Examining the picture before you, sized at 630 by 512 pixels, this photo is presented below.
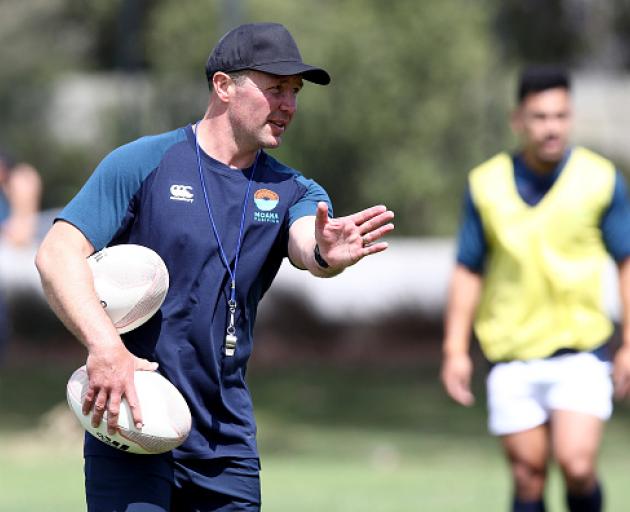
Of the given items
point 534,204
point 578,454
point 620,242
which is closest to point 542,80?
point 534,204

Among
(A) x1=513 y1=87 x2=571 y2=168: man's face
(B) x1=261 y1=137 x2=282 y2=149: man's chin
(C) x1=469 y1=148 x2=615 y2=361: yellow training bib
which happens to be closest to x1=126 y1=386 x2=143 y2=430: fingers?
(B) x1=261 y1=137 x2=282 y2=149: man's chin

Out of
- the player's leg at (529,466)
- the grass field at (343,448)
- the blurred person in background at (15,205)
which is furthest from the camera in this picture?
the blurred person in background at (15,205)

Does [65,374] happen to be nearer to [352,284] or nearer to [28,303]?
[28,303]

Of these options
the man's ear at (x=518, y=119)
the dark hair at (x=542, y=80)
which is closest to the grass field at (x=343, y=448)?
the man's ear at (x=518, y=119)

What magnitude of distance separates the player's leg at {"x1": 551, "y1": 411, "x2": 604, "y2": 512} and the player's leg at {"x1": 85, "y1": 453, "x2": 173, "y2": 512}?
2672 millimetres

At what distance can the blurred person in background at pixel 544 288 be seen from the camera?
7.56 m

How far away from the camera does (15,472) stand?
13781mm

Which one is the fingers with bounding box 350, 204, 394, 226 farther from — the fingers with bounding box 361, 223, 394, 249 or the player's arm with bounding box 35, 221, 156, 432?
the player's arm with bounding box 35, 221, 156, 432

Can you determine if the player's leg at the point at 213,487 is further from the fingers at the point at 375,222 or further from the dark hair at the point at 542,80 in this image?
the dark hair at the point at 542,80

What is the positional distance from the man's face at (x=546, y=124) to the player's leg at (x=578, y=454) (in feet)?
4.16

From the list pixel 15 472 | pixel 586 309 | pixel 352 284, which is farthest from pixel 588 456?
pixel 352 284

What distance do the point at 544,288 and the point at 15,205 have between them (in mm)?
6389

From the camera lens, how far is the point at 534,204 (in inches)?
305

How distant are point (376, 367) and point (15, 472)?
27.8 feet
